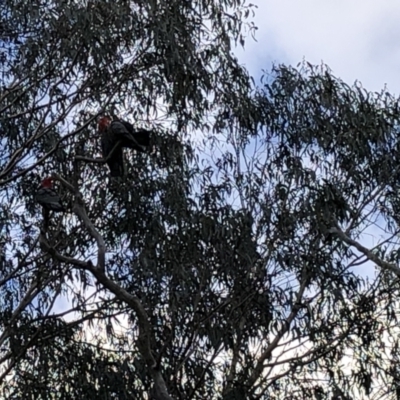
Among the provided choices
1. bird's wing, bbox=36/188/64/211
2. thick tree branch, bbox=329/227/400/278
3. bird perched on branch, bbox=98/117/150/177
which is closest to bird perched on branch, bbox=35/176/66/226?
bird's wing, bbox=36/188/64/211

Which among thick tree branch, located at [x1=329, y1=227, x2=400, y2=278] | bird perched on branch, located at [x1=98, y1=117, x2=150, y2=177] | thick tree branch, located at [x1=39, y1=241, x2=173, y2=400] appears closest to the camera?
thick tree branch, located at [x1=39, y1=241, x2=173, y2=400]

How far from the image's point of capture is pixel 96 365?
5.88m

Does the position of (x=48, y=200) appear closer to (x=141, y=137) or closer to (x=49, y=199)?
(x=49, y=199)

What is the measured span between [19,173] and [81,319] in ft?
3.54

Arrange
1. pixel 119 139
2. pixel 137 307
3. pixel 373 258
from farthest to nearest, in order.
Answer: pixel 373 258 → pixel 119 139 → pixel 137 307

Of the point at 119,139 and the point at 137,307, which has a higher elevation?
the point at 119,139

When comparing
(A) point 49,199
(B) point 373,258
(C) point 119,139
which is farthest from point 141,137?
(B) point 373,258

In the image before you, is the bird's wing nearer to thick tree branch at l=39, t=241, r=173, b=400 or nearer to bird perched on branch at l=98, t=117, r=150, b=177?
bird perched on branch at l=98, t=117, r=150, b=177

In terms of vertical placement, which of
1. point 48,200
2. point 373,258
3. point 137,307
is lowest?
point 137,307

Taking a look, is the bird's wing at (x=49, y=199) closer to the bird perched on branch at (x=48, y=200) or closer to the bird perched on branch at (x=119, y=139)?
the bird perched on branch at (x=48, y=200)

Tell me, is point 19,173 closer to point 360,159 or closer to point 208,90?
point 208,90

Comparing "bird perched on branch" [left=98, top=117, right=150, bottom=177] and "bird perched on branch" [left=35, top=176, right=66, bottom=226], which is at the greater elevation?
"bird perched on branch" [left=98, top=117, right=150, bottom=177]

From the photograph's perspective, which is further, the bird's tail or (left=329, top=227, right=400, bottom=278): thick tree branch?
(left=329, top=227, right=400, bottom=278): thick tree branch

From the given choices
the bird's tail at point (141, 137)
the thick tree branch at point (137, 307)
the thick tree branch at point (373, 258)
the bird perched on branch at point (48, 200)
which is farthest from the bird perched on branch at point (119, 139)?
the thick tree branch at point (373, 258)
